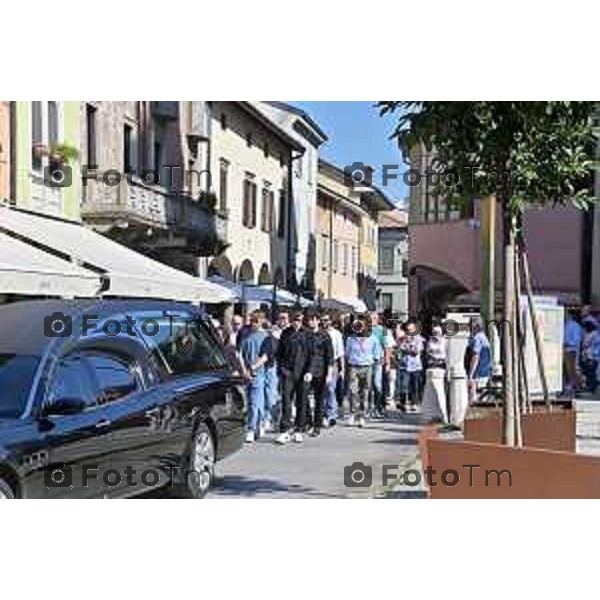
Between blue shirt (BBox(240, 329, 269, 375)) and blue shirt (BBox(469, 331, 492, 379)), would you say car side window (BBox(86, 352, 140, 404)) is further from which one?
blue shirt (BBox(469, 331, 492, 379))

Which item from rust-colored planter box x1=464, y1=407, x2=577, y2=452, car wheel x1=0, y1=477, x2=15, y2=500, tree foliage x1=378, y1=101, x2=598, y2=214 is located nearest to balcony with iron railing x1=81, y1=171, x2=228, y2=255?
tree foliage x1=378, y1=101, x2=598, y2=214

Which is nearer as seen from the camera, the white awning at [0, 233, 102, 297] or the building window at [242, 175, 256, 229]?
the white awning at [0, 233, 102, 297]

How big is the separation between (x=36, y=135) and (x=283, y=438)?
2.79m

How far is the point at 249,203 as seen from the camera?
7574 millimetres

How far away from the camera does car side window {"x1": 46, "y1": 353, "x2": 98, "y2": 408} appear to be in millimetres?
5922

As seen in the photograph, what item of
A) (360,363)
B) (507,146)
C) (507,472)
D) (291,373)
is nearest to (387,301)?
(360,363)

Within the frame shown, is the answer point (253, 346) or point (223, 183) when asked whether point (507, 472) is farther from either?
point (223, 183)

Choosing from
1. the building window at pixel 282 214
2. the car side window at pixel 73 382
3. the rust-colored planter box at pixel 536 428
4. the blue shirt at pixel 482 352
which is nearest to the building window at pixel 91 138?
the building window at pixel 282 214

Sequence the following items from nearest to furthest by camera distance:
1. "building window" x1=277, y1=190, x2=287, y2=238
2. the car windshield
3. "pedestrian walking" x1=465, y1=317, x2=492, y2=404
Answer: the car windshield
"building window" x1=277, y1=190, x2=287, y2=238
"pedestrian walking" x1=465, y1=317, x2=492, y2=404

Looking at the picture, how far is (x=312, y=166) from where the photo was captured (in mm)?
7195
